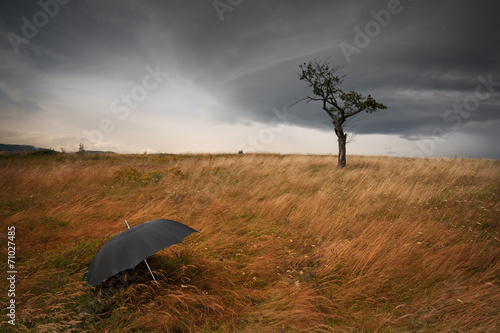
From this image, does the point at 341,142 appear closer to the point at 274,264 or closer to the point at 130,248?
the point at 274,264

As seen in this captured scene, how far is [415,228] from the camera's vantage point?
4477 mm

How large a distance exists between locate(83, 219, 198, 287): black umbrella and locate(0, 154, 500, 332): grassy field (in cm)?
48

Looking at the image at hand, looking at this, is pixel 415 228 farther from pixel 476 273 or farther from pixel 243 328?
pixel 243 328

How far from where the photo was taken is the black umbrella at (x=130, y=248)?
7.90ft

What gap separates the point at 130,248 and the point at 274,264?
2.26m

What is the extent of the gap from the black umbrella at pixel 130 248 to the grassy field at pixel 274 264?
483mm

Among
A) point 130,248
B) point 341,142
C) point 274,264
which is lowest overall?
point 274,264

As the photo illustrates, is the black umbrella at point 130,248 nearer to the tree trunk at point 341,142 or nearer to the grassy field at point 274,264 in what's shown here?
the grassy field at point 274,264

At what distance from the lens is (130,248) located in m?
2.54

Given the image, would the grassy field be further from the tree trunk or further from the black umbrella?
the tree trunk

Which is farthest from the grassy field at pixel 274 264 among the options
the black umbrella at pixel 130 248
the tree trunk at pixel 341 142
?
the tree trunk at pixel 341 142

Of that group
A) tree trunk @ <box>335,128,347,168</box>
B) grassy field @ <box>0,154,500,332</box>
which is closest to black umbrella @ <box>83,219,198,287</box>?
grassy field @ <box>0,154,500,332</box>

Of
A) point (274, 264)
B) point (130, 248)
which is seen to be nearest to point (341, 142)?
point (274, 264)

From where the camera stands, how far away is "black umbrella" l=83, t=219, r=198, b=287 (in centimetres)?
241
